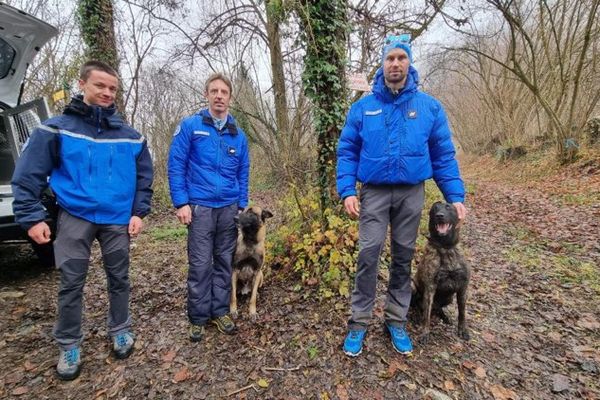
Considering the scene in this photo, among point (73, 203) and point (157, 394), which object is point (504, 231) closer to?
point (157, 394)

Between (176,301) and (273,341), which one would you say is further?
(176,301)

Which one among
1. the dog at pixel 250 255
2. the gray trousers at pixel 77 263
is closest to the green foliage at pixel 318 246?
the dog at pixel 250 255

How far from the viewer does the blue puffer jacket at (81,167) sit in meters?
2.33

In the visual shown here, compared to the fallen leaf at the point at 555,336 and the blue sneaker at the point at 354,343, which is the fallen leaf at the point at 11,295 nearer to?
the blue sneaker at the point at 354,343

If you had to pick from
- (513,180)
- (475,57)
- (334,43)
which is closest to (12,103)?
(334,43)

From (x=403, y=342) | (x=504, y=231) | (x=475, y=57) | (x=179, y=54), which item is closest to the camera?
(x=403, y=342)

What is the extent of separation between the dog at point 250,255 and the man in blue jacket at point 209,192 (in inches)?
10.5

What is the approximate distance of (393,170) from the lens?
2498 millimetres

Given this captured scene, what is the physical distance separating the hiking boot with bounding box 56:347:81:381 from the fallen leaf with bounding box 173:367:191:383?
77 cm

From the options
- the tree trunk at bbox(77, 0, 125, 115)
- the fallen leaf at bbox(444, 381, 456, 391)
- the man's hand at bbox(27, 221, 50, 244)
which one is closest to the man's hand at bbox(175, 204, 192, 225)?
the man's hand at bbox(27, 221, 50, 244)

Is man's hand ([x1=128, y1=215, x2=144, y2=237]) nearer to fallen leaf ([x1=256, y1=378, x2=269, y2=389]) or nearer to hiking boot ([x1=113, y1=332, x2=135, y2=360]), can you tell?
hiking boot ([x1=113, y1=332, x2=135, y2=360])

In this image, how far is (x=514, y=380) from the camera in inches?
99.7

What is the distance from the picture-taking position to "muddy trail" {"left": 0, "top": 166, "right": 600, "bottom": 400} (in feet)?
8.16

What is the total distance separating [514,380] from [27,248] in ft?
22.6
